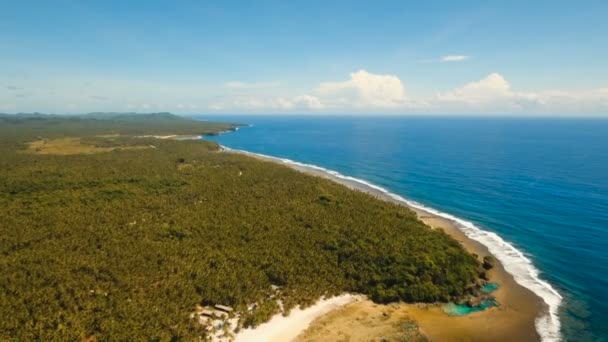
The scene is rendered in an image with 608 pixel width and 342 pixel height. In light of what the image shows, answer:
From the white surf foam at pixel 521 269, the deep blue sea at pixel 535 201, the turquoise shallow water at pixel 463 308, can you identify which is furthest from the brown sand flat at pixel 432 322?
the deep blue sea at pixel 535 201

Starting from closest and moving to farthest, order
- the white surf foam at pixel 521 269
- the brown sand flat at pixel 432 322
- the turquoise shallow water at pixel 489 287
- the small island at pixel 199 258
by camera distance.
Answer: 1. the small island at pixel 199 258
2. the brown sand flat at pixel 432 322
3. the white surf foam at pixel 521 269
4. the turquoise shallow water at pixel 489 287

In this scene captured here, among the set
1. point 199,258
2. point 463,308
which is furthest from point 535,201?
point 199,258

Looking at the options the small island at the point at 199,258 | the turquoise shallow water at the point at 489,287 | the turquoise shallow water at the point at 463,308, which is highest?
the small island at the point at 199,258

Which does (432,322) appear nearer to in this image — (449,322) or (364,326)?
(449,322)

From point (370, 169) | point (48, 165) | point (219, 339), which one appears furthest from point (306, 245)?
point (48, 165)

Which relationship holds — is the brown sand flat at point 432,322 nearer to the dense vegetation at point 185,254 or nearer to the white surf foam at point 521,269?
the white surf foam at point 521,269
